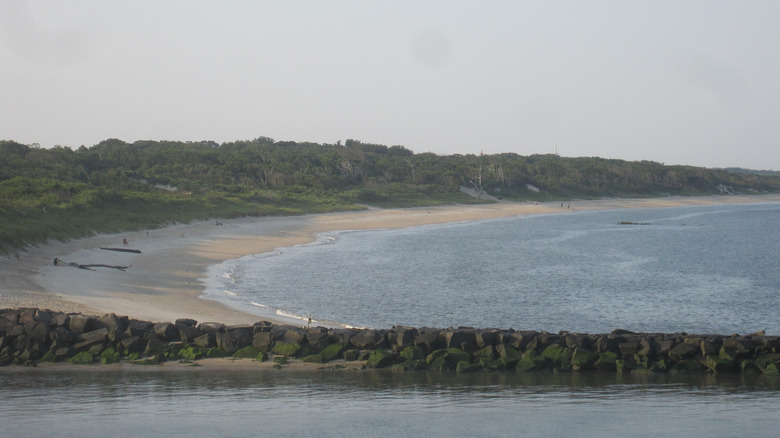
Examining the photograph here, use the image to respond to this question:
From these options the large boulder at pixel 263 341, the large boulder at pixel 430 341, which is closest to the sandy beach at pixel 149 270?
the large boulder at pixel 263 341

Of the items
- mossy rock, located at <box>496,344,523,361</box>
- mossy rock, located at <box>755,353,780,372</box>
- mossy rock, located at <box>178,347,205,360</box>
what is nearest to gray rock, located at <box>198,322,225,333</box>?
mossy rock, located at <box>178,347,205,360</box>

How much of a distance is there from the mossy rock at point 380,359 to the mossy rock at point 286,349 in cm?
148

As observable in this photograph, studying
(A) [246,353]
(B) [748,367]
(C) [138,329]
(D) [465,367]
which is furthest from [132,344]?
(B) [748,367]

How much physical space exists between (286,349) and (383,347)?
190cm

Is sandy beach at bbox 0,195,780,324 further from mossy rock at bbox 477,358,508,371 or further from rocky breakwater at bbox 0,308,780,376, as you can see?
mossy rock at bbox 477,358,508,371

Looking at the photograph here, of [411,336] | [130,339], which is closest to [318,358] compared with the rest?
[411,336]

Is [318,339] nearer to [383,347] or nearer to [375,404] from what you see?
[383,347]

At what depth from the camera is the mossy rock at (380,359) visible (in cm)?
1398

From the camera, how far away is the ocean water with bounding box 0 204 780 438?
10391 millimetres

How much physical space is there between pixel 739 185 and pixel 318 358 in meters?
146

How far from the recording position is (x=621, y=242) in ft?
168

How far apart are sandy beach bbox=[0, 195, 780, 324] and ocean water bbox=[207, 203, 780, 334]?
123 centimetres

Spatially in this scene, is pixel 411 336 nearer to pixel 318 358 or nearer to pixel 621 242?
pixel 318 358

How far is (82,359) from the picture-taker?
14.1m
